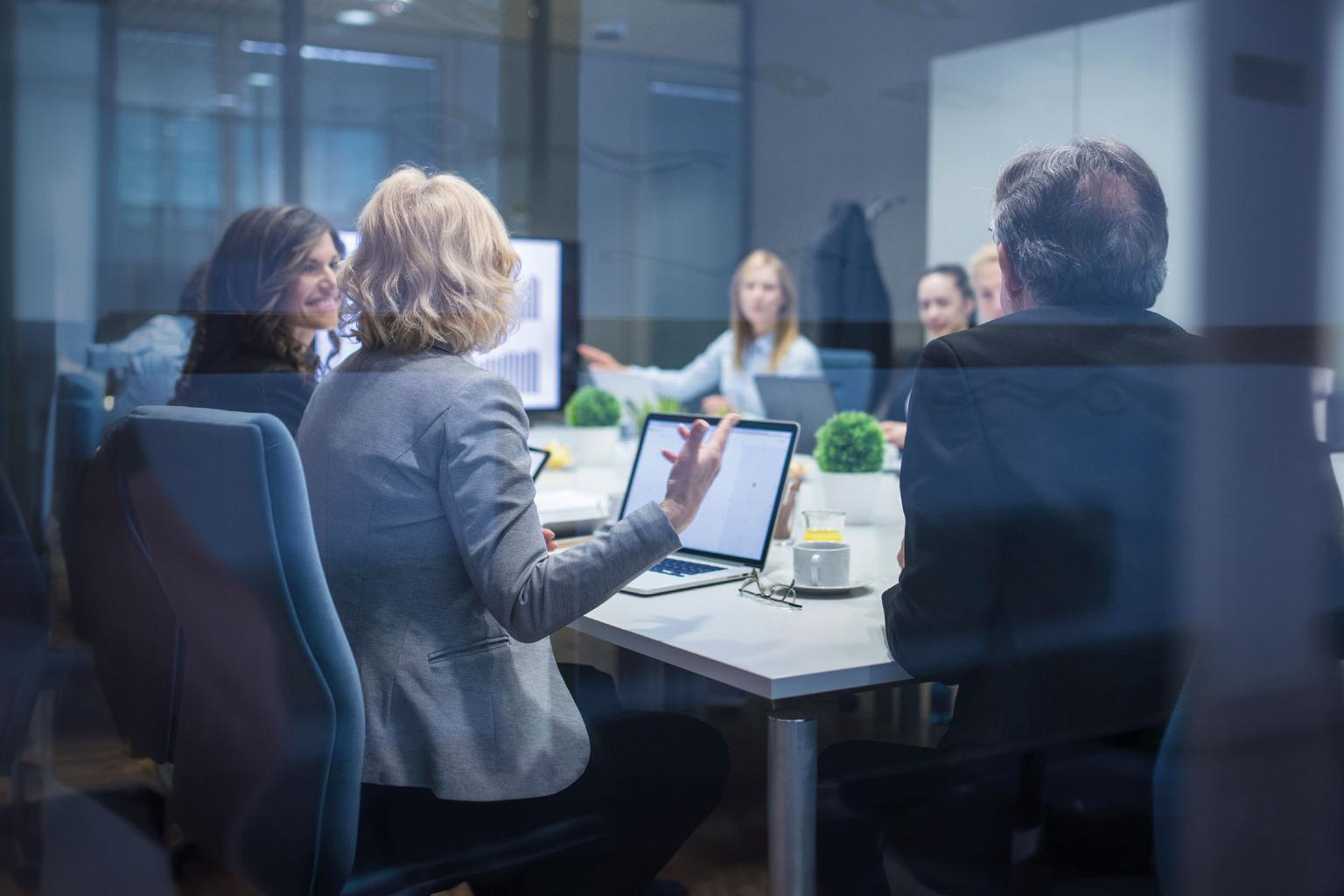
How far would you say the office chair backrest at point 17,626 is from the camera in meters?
0.93

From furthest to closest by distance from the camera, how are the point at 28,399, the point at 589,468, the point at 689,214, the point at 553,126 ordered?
the point at 589,468 < the point at 689,214 < the point at 553,126 < the point at 28,399

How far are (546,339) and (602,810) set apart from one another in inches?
45.8

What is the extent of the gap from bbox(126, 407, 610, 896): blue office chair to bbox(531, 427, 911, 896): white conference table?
354 mm

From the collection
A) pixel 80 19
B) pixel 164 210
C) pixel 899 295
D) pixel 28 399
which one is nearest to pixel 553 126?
pixel 164 210

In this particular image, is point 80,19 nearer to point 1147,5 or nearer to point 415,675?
point 415,675

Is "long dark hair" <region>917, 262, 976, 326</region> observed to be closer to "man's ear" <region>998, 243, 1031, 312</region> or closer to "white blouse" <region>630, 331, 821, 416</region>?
"white blouse" <region>630, 331, 821, 416</region>

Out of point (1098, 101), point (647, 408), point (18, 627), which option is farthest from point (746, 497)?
point (647, 408)

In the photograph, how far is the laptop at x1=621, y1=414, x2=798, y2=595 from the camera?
1.56 meters

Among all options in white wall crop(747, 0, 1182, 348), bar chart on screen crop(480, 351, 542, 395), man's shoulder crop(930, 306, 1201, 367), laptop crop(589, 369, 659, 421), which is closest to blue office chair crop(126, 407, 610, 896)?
man's shoulder crop(930, 306, 1201, 367)

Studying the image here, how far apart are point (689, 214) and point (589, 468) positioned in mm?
571

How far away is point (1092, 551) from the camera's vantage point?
116 centimetres

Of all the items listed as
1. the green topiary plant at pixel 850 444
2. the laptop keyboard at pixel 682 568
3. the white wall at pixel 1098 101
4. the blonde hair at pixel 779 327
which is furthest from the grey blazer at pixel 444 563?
the blonde hair at pixel 779 327

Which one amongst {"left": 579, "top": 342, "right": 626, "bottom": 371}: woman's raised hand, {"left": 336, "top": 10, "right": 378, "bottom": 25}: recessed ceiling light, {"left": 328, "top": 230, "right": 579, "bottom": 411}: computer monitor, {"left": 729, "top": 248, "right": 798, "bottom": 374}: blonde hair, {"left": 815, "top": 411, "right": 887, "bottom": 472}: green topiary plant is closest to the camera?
{"left": 336, "top": 10, "right": 378, "bottom": 25}: recessed ceiling light

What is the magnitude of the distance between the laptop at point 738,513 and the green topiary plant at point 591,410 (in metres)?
0.86
